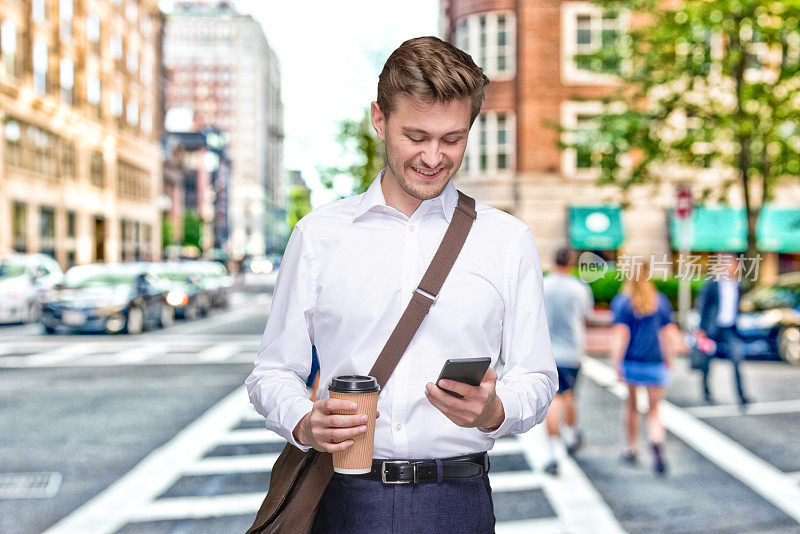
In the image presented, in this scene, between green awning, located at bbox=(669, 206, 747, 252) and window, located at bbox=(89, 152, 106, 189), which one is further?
window, located at bbox=(89, 152, 106, 189)

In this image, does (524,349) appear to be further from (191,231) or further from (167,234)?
(191,231)

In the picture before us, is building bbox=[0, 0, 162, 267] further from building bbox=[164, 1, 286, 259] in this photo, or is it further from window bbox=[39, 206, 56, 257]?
building bbox=[164, 1, 286, 259]

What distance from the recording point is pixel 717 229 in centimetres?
3067

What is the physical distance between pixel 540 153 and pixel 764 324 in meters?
17.4

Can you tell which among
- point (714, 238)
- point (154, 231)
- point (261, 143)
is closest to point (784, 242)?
point (714, 238)

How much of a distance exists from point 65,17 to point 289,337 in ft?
157

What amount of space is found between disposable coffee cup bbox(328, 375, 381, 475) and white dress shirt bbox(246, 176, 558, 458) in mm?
230

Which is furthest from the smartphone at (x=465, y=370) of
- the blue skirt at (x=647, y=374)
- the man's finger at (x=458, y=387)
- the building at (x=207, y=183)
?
the building at (x=207, y=183)

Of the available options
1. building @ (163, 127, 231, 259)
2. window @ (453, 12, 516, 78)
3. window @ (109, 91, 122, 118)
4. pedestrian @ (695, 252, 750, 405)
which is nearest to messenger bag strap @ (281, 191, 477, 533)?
pedestrian @ (695, 252, 750, 405)

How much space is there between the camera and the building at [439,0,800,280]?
101 feet

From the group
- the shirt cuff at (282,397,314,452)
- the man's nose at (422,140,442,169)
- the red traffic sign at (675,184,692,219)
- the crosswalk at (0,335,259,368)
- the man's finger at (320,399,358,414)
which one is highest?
the red traffic sign at (675,184,692,219)

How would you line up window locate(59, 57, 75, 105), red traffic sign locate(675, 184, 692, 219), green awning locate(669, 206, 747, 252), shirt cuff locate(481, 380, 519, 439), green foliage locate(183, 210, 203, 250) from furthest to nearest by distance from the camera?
green foliage locate(183, 210, 203, 250) < window locate(59, 57, 75, 105) < green awning locate(669, 206, 747, 252) < red traffic sign locate(675, 184, 692, 219) < shirt cuff locate(481, 380, 519, 439)

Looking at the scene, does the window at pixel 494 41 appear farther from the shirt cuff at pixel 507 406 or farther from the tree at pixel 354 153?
the shirt cuff at pixel 507 406

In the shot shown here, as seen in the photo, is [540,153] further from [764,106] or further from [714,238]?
[764,106]
